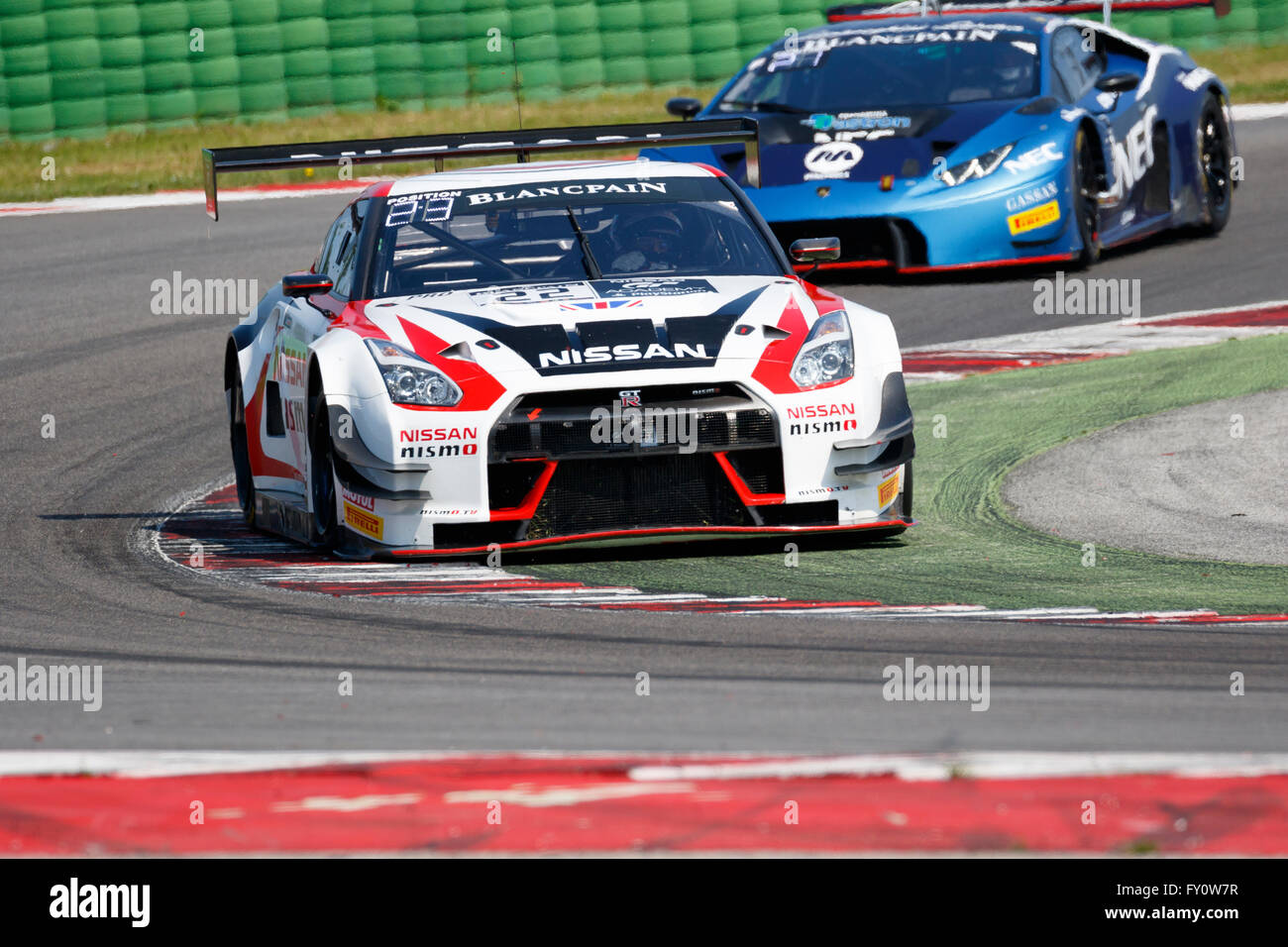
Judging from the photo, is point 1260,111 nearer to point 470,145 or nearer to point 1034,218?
point 1034,218

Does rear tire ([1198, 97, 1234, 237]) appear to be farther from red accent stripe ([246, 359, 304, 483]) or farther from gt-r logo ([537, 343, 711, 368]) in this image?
gt-r logo ([537, 343, 711, 368])

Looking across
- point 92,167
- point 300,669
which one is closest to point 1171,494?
point 300,669

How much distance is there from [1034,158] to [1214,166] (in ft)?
8.29

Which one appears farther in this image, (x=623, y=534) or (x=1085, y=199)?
(x=1085, y=199)

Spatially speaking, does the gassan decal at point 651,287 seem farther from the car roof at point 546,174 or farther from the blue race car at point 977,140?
the blue race car at point 977,140

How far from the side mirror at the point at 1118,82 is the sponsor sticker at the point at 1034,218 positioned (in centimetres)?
97

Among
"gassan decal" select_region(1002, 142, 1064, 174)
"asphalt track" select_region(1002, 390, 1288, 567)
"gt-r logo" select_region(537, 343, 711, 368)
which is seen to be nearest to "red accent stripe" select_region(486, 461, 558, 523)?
"gt-r logo" select_region(537, 343, 711, 368)

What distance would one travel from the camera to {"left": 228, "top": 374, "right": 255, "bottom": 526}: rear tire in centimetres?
800

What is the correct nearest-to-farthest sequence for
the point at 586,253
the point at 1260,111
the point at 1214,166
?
the point at 586,253
the point at 1214,166
the point at 1260,111

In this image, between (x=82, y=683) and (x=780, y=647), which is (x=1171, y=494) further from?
(x=82, y=683)

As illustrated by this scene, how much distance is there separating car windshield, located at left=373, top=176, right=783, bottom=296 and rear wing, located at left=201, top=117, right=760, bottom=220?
0.22 meters

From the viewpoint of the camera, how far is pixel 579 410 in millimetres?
6621

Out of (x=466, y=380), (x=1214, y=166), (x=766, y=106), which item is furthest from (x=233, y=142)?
(x=466, y=380)
